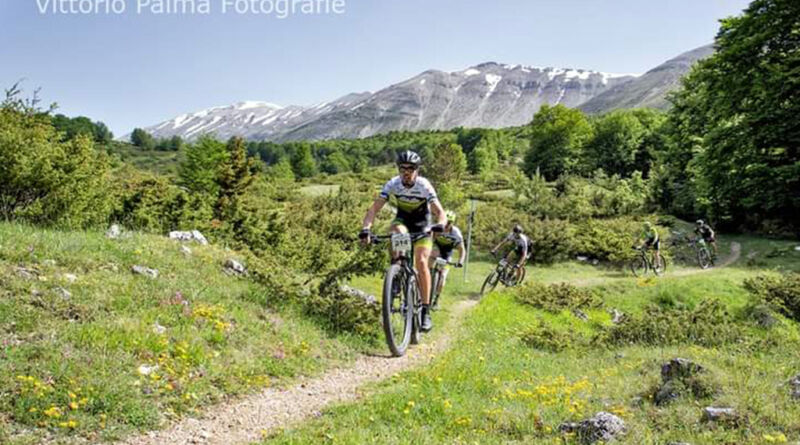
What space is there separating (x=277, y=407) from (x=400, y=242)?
3.08m

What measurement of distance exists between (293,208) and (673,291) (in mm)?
22992

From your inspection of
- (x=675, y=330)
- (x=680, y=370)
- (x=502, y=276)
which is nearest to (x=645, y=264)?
(x=502, y=276)

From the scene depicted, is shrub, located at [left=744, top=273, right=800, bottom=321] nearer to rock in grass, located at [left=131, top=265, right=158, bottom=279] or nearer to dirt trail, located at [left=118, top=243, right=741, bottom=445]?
dirt trail, located at [left=118, top=243, right=741, bottom=445]

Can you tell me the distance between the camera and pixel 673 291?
1939 centimetres

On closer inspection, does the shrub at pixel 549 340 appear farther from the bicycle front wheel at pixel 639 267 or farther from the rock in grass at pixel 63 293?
the bicycle front wheel at pixel 639 267

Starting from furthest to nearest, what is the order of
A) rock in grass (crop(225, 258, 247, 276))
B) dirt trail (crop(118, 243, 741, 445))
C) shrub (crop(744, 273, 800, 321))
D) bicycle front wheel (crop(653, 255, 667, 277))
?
bicycle front wheel (crop(653, 255, 667, 277)) → shrub (crop(744, 273, 800, 321)) → rock in grass (crop(225, 258, 247, 276)) → dirt trail (crop(118, 243, 741, 445))

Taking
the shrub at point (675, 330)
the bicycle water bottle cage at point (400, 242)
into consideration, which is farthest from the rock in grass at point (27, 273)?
the shrub at point (675, 330)

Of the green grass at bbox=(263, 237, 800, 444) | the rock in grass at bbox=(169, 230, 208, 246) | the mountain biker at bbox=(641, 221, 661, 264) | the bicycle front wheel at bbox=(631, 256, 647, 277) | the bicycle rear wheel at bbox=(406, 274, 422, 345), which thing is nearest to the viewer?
the green grass at bbox=(263, 237, 800, 444)

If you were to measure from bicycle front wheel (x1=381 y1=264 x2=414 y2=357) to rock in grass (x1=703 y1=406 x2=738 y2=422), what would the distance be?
14.1ft

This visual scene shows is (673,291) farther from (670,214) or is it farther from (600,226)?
(670,214)

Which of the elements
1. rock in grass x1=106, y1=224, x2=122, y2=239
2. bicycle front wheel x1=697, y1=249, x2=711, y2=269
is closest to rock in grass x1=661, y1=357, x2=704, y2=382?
rock in grass x1=106, y1=224, x2=122, y2=239

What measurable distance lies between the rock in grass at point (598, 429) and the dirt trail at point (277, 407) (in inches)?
115

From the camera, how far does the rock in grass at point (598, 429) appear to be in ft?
14.5

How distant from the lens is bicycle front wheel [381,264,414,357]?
7.47 metres
